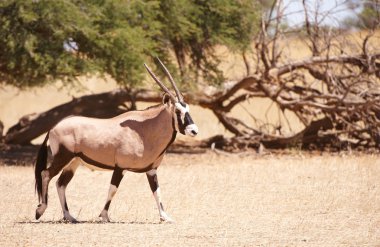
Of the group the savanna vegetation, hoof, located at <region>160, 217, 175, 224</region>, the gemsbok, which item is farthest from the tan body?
the savanna vegetation

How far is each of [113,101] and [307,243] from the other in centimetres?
1234

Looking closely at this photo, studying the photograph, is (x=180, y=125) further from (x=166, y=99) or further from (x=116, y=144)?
(x=116, y=144)

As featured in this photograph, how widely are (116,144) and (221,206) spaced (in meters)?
2.14

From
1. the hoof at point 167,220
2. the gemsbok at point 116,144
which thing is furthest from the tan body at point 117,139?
the hoof at point 167,220

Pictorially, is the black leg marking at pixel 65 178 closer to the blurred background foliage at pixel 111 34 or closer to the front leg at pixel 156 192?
the front leg at pixel 156 192

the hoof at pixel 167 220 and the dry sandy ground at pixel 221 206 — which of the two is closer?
the dry sandy ground at pixel 221 206

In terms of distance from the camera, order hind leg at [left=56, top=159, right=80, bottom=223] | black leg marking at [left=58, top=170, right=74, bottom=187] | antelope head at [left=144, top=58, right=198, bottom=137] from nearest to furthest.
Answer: antelope head at [left=144, top=58, right=198, bottom=137] < hind leg at [left=56, top=159, right=80, bottom=223] < black leg marking at [left=58, top=170, right=74, bottom=187]

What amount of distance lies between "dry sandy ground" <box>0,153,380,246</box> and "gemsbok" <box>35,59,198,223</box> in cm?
48

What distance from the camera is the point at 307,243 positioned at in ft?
24.9

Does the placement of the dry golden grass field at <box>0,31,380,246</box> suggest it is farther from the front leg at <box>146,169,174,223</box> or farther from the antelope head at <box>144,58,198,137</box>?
the antelope head at <box>144,58,198,137</box>

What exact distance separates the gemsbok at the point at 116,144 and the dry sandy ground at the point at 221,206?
476 mm

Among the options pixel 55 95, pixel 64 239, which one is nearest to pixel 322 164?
pixel 64 239

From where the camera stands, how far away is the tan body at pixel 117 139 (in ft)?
29.7

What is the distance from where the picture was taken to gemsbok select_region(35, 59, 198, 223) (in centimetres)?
905
